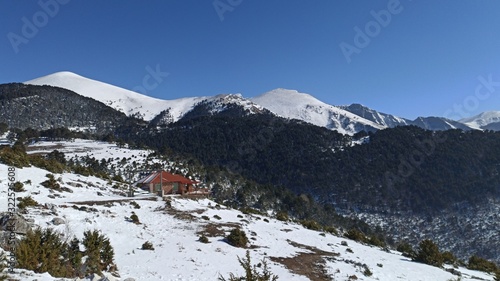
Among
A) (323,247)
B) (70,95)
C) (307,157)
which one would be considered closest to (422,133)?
(307,157)

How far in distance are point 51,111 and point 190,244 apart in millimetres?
170261

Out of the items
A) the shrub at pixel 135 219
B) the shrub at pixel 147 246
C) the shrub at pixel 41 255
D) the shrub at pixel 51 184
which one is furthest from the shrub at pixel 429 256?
the shrub at pixel 51 184

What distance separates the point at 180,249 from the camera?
1891 cm

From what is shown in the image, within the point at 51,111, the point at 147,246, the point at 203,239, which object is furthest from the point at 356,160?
the point at 51,111

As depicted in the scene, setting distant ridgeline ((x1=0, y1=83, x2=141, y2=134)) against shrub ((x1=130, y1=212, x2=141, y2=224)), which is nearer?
shrub ((x1=130, y1=212, x2=141, y2=224))

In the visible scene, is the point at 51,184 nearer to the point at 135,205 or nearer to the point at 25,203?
the point at 135,205

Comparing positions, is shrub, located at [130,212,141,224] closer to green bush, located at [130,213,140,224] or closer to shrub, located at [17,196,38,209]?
green bush, located at [130,213,140,224]

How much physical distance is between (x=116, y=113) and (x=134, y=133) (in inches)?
1685

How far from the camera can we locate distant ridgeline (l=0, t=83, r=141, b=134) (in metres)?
151

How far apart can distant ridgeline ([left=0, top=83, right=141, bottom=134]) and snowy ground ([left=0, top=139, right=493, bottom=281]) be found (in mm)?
140053

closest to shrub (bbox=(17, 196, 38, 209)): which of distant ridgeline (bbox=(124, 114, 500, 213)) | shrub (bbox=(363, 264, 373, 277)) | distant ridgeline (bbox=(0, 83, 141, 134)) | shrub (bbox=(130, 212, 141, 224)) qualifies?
shrub (bbox=(130, 212, 141, 224))

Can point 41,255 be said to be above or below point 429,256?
above

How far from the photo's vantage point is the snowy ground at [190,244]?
1659 cm

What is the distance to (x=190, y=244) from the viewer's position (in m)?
20.1
